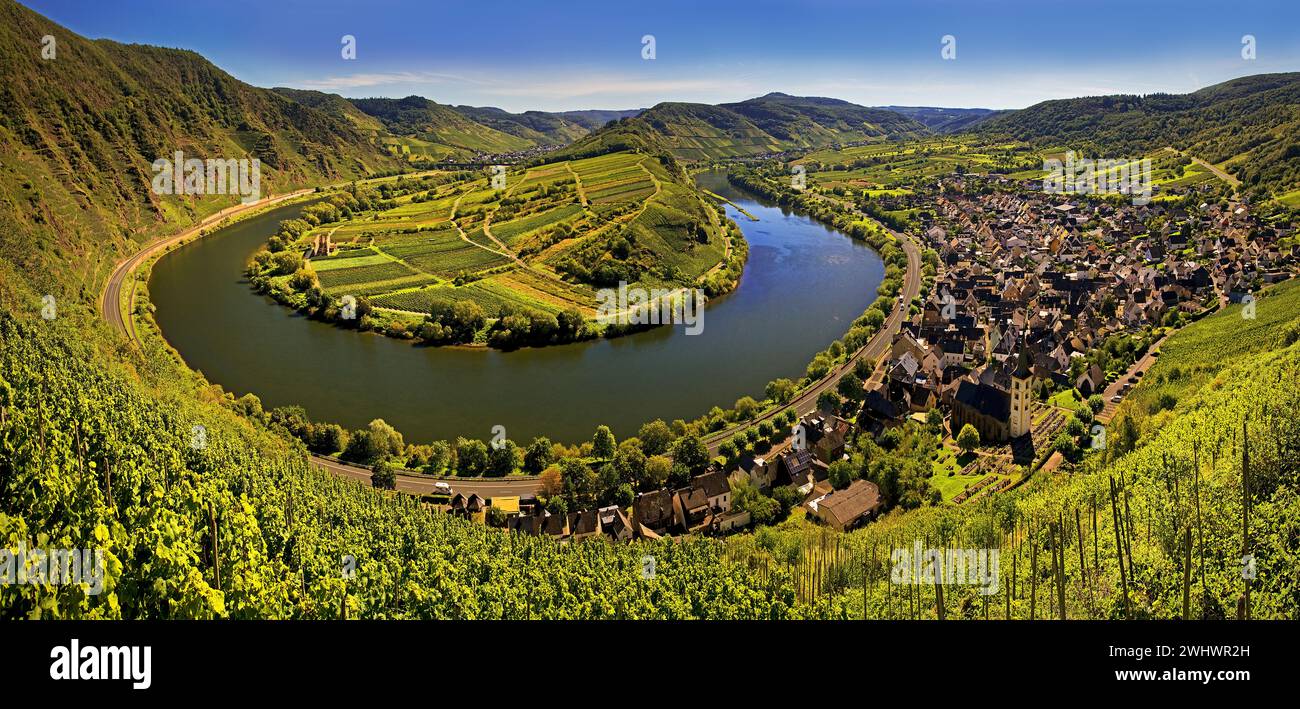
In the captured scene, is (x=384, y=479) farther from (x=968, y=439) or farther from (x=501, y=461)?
(x=968, y=439)

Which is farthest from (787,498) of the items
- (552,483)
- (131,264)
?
(131,264)

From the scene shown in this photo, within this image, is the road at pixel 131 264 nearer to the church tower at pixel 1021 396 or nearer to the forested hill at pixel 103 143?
the forested hill at pixel 103 143

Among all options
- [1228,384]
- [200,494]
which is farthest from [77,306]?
[1228,384]

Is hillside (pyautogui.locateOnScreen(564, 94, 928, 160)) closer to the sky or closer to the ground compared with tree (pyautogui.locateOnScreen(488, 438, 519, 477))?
closer to the sky

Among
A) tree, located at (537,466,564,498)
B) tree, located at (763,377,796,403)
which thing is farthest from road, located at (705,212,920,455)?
tree, located at (537,466,564,498)

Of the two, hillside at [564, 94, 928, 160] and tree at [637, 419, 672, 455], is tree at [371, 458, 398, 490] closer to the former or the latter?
tree at [637, 419, 672, 455]

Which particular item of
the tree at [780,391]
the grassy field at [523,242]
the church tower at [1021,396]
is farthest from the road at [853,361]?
the grassy field at [523,242]
